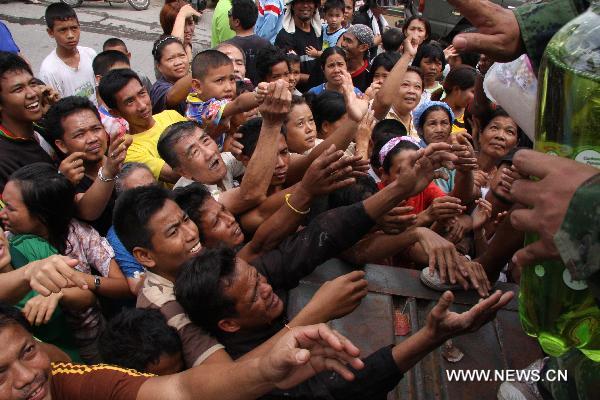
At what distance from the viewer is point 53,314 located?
2.40 m

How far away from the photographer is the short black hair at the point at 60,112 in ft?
10.6

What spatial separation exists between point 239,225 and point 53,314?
93 centimetres

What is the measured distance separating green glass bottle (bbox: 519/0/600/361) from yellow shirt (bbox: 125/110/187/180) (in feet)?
7.91

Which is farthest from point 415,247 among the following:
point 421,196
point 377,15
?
point 377,15

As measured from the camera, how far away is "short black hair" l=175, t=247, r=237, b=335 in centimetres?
195

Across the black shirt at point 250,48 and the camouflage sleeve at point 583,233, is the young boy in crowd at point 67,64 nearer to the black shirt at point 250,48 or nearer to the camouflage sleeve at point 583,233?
the black shirt at point 250,48

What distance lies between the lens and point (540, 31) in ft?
4.70

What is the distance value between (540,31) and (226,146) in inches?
96.1

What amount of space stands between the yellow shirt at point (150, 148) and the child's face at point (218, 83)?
321mm

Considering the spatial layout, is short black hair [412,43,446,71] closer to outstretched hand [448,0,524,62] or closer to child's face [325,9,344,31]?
child's face [325,9,344,31]

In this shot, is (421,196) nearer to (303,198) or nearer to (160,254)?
(303,198)

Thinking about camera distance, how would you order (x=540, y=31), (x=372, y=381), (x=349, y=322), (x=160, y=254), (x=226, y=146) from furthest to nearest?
1. (x=226, y=146)
2. (x=160, y=254)
3. (x=349, y=322)
4. (x=372, y=381)
5. (x=540, y=31)

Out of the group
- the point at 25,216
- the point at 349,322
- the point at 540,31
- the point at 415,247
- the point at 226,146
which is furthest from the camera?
the point at 226,146

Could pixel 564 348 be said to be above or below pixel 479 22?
below
